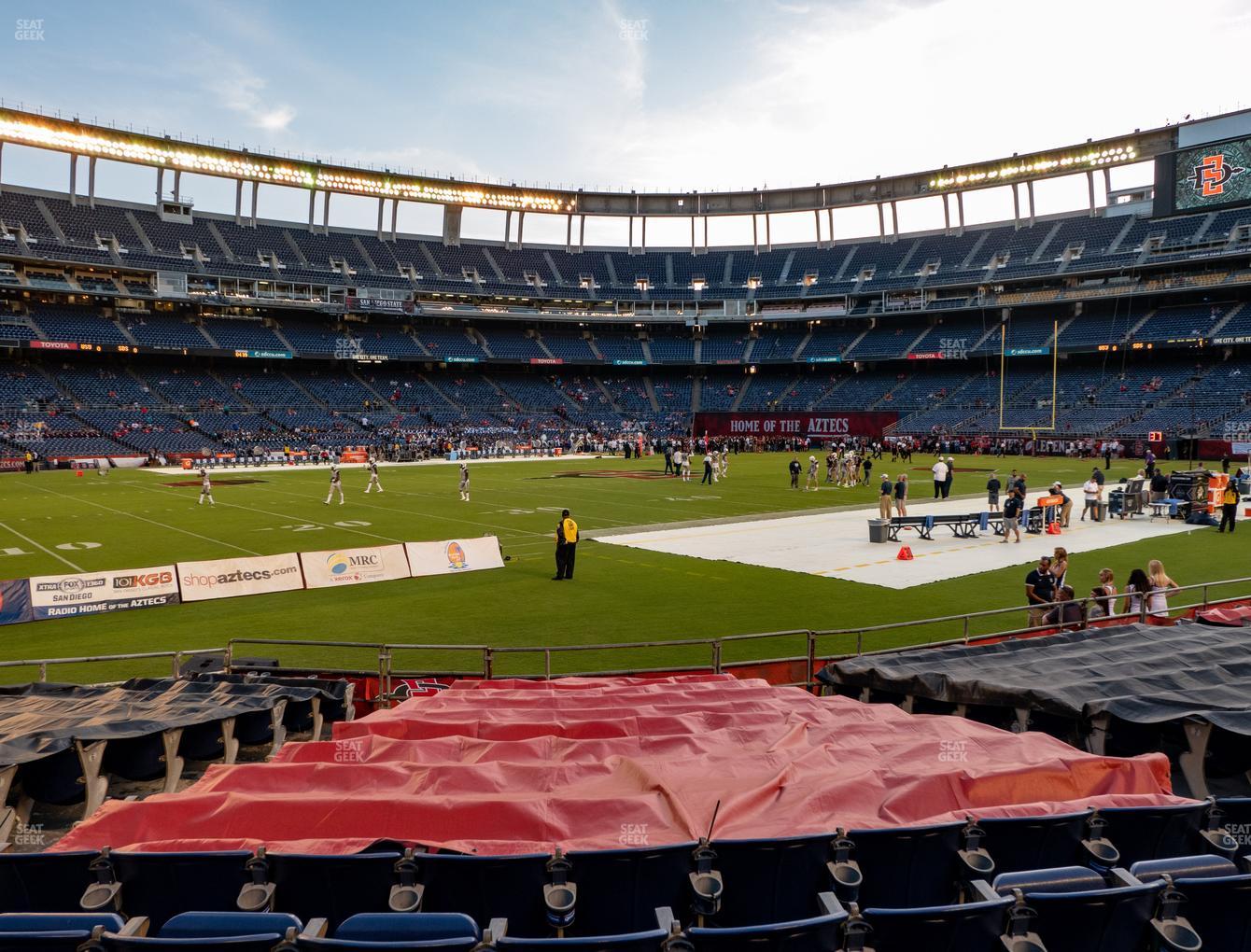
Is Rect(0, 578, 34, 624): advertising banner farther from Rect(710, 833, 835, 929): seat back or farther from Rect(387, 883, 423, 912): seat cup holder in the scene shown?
Rect(710, 833, 835, 929): seat back

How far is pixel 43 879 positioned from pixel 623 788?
9.52ft

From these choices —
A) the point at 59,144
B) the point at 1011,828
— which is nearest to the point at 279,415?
the point at 59,144

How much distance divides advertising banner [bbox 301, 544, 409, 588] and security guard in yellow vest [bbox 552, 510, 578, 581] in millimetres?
3674

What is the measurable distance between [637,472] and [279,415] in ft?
118

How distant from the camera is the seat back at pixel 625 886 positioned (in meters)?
3.66

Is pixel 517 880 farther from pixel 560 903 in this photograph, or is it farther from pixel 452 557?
pixel 452 557

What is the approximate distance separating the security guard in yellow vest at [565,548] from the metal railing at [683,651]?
5140 mm

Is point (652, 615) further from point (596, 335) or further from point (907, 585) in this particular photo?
point (596, 335)

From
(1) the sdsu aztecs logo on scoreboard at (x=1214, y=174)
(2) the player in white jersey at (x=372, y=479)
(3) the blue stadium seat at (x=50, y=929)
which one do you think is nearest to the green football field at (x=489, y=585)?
(2) the player in white jersey at (x=372, y=479)

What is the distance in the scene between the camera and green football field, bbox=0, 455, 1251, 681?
13.5 meters

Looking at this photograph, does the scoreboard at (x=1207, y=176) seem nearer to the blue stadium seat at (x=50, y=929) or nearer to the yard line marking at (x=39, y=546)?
the yard line marking at (x=39, y=546)

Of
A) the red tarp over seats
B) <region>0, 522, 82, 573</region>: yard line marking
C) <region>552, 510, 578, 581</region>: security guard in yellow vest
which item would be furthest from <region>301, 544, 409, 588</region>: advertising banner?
the red tarp over seats

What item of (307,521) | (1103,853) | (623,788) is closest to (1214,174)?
(307,521)

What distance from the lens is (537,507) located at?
3148 centimetres
